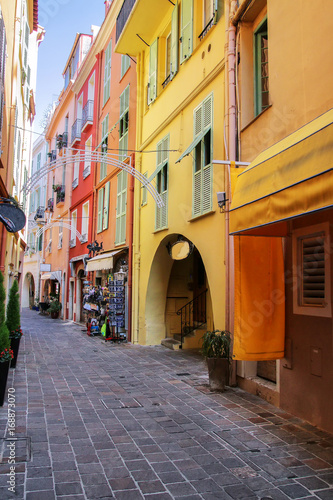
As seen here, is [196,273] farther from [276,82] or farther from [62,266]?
[62,266]

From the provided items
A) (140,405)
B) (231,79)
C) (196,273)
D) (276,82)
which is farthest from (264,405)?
(196,273)

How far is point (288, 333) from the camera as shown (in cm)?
596

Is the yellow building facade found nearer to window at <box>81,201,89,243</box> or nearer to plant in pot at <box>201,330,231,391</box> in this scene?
plant in pot at <box>201,330,231,391</box>

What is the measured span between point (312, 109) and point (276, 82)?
120 centimetres

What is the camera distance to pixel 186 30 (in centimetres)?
1010

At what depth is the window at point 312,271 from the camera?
17.1 feet

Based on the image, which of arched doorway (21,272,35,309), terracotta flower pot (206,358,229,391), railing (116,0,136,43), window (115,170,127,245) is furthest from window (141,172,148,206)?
arched doorway (21,272,35,309)

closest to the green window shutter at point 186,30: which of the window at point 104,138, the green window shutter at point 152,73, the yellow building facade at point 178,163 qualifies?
the yellow building facade at point 178,163

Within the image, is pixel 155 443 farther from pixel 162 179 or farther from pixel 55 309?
pixel 55 309

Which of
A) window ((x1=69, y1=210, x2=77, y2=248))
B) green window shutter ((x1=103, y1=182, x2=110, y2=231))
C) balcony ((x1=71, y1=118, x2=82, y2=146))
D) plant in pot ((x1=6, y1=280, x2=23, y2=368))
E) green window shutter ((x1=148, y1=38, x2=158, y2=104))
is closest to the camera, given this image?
plant in pot ((x1=6, y1=280, x2=23, y2=368))

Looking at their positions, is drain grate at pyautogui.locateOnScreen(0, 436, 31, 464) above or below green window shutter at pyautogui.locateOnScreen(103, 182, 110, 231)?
below

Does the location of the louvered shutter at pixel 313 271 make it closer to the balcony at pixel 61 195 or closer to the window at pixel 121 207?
the window at pixel 121 207

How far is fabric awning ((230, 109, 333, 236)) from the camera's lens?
363 centimetres

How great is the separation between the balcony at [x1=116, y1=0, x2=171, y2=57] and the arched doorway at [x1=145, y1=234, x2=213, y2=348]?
6460 mm
